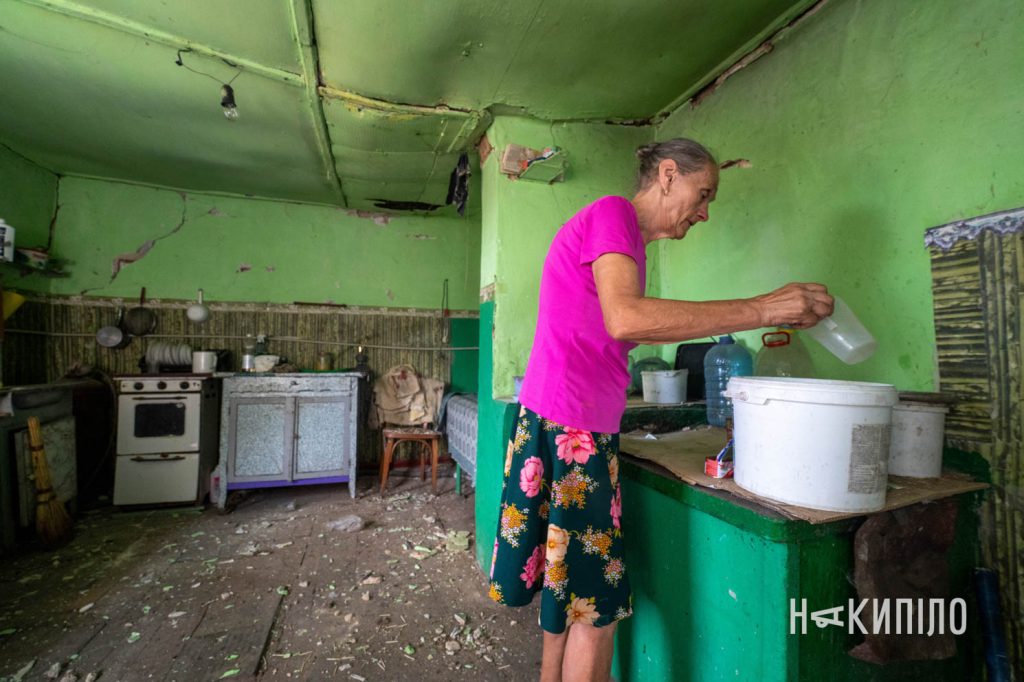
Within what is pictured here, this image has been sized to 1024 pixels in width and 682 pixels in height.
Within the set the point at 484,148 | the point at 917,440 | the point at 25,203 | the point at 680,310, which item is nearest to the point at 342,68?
the point at 484,148

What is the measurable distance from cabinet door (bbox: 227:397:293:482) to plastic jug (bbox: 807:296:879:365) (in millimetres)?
3757

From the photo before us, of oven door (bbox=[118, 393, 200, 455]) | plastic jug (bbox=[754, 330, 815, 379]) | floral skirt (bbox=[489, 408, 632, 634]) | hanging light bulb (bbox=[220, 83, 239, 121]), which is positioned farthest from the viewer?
oven door (bbox=[118, 393, 200, 455])

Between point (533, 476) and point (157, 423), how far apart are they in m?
3.54

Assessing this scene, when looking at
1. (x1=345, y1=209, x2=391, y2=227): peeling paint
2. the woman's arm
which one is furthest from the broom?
the woman's arm

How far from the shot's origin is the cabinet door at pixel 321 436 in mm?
3811

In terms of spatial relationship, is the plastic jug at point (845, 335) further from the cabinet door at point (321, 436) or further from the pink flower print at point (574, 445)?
the cabinet door at point (321, 436)

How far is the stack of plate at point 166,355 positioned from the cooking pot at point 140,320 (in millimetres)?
175

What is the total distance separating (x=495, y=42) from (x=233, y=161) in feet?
8.53

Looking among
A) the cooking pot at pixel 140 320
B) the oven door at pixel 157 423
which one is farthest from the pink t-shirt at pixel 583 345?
the cooking pot at pixel 140 320

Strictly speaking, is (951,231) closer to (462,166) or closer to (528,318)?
(528,318)

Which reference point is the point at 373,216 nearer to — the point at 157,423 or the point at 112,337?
the point at 112,337

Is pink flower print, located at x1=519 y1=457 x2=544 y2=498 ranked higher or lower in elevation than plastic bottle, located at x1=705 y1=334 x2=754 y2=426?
lower

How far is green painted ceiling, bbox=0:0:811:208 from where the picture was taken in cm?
187

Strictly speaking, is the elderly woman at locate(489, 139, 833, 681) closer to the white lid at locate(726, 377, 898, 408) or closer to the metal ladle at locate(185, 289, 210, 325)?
the white lid at locate(726, 377, 898, 408)
